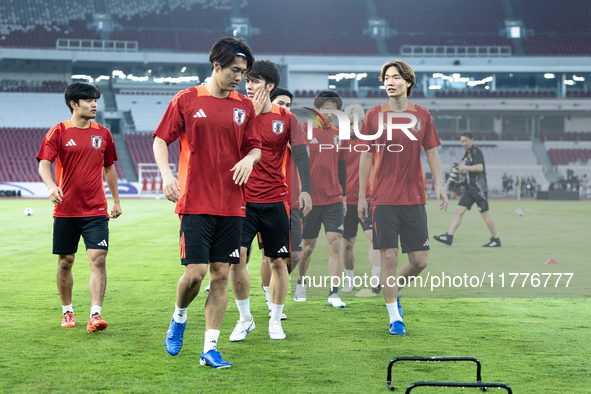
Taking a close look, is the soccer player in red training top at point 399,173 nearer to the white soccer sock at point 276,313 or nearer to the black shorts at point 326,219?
the white soccer sock at point 276,313

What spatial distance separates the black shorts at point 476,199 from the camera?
13.2m

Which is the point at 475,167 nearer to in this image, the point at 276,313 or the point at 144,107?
the point at 276,313

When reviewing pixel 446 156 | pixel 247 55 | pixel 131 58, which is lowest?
pixel 446 156

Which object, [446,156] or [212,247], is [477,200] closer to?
[212,247]

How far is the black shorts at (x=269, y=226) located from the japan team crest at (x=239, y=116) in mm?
1075

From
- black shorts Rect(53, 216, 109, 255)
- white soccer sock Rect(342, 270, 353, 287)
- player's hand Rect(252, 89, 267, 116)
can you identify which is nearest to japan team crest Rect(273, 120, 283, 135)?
player's hand Rect(252, 89, 267, 116)

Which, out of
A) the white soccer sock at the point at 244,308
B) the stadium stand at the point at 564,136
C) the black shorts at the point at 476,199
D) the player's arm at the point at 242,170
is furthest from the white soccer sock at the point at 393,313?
the stadium stand at the point at 564,136

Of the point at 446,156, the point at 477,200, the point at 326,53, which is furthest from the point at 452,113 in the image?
the point at 477,200

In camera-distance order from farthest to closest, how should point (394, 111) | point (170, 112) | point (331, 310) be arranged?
point (331, 310), point (394, 111), point (170, 112)

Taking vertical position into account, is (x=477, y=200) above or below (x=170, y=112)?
below

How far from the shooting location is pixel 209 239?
4.59 metres

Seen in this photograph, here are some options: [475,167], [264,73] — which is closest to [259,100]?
[264,73]

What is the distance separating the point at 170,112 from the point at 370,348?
2273 mm

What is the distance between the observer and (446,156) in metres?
45.6
